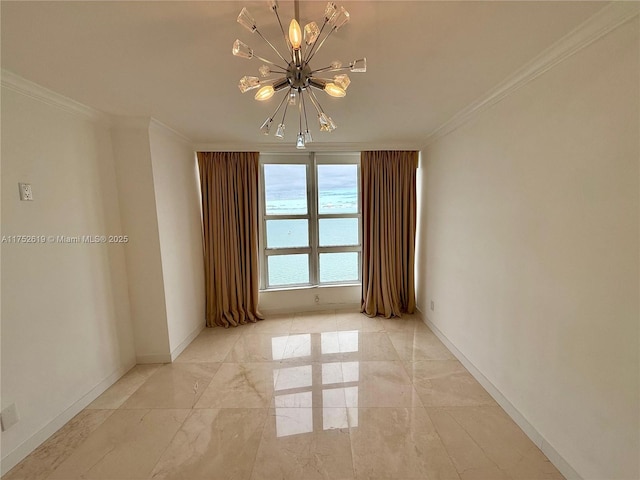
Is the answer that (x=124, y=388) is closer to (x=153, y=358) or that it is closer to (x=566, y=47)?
(x=153, y=358)

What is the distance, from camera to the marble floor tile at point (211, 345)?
8.94 feet

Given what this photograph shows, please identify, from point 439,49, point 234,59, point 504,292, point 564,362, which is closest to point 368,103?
point 439,49

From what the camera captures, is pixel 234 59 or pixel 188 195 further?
pixel 188 195

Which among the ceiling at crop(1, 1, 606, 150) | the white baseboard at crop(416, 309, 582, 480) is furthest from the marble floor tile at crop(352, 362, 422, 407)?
the ceiling at crop(1, 1, 606, 150)

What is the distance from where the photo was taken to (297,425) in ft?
6.02

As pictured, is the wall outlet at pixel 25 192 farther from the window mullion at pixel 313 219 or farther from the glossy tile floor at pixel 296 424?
the window mullion at pixel 313 219

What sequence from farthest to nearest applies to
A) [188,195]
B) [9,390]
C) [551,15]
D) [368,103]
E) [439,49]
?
[188,195], [368,103], [9,390], [439,49], [551,15]

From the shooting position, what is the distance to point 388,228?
3.58 m

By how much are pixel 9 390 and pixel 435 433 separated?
265 cm

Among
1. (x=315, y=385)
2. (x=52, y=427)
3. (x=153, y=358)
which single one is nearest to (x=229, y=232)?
(x=153, y=358)

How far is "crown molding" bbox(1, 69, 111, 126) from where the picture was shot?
156cm

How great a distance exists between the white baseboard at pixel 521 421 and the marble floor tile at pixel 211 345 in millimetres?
2396

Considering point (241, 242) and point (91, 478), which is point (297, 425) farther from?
point (241, 242)

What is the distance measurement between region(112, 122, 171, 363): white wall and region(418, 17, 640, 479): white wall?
115 inches
